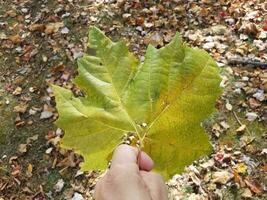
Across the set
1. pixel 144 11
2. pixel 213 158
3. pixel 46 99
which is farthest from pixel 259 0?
pixel 46 99

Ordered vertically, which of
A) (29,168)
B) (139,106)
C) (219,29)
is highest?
(139,106)

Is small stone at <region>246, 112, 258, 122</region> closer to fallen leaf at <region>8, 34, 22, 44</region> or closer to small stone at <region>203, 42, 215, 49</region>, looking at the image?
small stone at <region>203, 42, 215, 49</region>

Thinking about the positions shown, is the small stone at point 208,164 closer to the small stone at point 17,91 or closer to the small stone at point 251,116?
the small stone at point 251,116

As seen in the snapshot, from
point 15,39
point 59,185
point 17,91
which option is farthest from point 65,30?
point 59,185

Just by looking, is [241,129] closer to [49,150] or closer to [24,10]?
[49,150]

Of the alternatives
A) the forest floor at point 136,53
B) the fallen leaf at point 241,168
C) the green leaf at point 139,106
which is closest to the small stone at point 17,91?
the forest floor at point 136,53

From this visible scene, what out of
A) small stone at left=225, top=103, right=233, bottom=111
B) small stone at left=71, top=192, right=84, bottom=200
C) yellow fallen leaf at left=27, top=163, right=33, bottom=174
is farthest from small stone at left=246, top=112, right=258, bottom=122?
yellow fallen leaf at left=27, top=163, right=33, bottom=174
